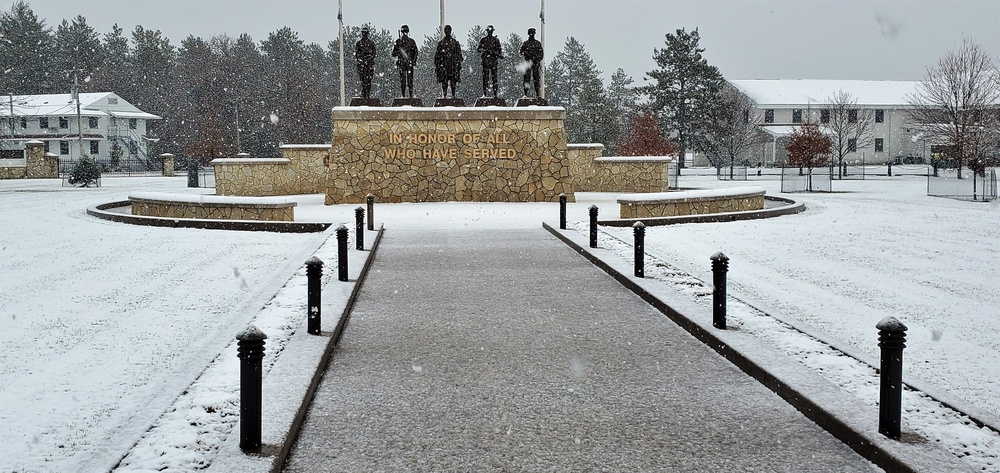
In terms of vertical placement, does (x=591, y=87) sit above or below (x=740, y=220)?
above

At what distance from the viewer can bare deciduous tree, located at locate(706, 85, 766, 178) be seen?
6538cm

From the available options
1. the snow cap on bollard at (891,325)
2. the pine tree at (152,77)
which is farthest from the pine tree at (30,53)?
the snow cap on bollard at (891,325)

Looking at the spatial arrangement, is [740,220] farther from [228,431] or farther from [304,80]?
[304,80]

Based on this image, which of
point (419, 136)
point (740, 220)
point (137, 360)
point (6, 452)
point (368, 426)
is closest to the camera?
point (6, 452)

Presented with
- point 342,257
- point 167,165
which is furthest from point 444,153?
point 167,165

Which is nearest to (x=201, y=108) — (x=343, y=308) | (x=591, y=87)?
(x=591, y=87)

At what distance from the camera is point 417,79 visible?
9744 cm

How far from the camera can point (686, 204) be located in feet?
67.3

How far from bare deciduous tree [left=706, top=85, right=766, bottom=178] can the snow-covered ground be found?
44369 millimetres

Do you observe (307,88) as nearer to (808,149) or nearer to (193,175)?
(193,175)

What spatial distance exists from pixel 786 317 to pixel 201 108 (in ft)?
260

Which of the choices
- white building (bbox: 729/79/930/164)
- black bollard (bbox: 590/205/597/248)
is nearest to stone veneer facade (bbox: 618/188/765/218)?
black bollard (bbox: 590/205/597/248)

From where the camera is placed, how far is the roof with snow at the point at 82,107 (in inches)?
2990

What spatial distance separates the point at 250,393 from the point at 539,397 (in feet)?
7.21
